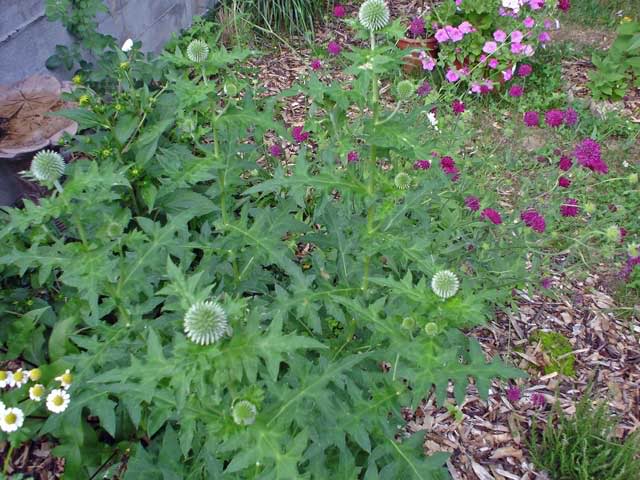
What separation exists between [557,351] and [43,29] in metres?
4.02

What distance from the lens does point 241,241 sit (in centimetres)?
230

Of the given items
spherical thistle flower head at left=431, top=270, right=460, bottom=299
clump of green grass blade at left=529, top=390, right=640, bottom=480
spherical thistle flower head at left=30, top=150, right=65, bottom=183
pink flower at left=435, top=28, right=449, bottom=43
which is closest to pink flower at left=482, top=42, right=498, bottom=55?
pink flower at left=435, top=28, right=449, bottom=43

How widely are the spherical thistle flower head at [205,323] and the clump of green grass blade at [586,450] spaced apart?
68.3 inches

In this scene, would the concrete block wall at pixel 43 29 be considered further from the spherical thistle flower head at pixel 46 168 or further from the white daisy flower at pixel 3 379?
the white daisy flower at pixel 3 379

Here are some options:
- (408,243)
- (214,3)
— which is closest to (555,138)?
(408,243)

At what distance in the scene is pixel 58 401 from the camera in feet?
7.22

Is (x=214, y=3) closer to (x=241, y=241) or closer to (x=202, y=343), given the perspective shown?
(x=241, y=241)

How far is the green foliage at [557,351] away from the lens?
3.13 m

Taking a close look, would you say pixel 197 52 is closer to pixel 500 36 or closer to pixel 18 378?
pixel 18 378

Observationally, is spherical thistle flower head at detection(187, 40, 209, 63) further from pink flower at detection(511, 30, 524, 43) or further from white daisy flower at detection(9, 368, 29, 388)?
pink flower at detection(511, 30, 524, 43)

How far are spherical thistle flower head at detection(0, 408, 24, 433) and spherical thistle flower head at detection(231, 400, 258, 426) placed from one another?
1.08 m

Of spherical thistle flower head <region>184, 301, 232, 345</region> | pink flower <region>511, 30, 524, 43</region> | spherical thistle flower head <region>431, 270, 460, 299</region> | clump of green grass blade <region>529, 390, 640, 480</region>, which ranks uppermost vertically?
spherical thistle flower head <region>184, 301, 232, 345</region>

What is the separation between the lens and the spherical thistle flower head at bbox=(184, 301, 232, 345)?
1.55m

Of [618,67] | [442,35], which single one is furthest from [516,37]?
[618,67]
